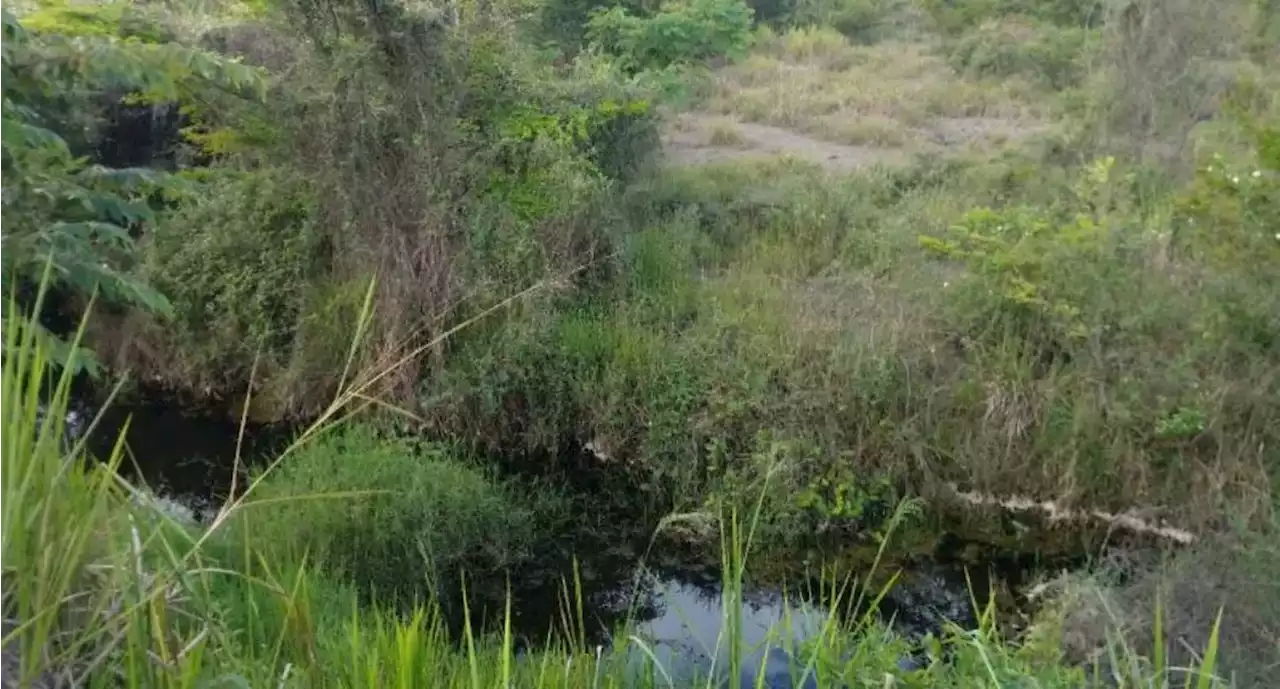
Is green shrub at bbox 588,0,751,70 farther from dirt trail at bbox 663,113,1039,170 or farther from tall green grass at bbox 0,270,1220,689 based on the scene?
tall green grass at bbox 0,270,1220,689

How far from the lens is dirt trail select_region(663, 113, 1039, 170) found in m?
11.8

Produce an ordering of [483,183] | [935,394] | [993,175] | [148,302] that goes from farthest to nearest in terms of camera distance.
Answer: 1. [993,175]
2. [483,183]
3. [935,394]
4. [148,302]

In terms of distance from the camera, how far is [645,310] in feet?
27.2

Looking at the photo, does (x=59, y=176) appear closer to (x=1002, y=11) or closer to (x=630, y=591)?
(x=630, y=591)

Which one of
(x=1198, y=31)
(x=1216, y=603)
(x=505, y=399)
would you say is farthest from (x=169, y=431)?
(x=1198, y=31)

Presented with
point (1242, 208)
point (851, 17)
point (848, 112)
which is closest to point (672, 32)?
point (848, 112)

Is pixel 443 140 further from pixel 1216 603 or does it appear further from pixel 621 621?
pixel 1216 603

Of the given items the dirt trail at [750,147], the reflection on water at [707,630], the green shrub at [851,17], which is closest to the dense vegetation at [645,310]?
the reflection on water at [707,630]

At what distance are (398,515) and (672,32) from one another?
871cm

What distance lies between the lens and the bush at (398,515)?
5777 millimetres

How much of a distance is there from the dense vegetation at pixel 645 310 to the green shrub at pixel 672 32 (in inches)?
77.6

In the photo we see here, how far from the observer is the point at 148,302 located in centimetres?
356

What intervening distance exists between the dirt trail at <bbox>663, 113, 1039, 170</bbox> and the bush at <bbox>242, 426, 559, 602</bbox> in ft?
18.7

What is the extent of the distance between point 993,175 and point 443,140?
5.06 m
